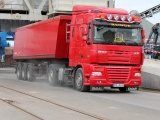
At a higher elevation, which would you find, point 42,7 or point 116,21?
point 42,7

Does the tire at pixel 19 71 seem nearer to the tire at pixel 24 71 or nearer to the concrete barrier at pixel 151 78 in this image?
the tire at pixel 24 71

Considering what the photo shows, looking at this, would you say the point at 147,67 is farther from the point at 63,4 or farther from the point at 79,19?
the point at 63,4

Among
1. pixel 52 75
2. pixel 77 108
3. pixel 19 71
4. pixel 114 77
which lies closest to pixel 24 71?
pixel 19 71

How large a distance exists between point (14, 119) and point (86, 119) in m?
1.76

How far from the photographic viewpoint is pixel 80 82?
17.6 metres

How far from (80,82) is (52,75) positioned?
3.49 metres

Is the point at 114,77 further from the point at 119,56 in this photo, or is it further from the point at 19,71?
the point at 19,71

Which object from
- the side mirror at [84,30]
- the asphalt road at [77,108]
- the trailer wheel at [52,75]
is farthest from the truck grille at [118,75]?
the trailer wheel at [52,75]

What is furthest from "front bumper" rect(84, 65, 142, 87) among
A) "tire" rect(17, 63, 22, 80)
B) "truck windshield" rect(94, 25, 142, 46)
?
"tire" rect(17, 63, 22, 80)

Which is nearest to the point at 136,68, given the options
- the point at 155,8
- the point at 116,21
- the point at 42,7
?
the point at 116,21

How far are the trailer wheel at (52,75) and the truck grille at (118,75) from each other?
14.0 feet

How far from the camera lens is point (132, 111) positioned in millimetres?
11703

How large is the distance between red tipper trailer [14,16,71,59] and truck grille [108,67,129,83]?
343 cm

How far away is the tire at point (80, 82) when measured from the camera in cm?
1728
